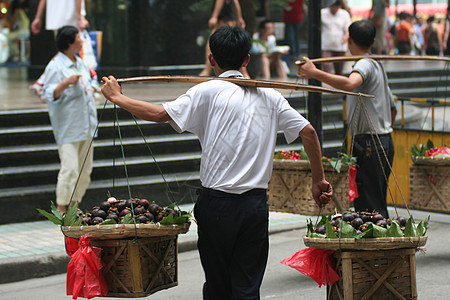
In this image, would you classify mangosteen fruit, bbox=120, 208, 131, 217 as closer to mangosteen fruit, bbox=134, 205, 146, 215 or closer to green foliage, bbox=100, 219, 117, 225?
mangosteen fruit, bbox=134, 205, 146, 215

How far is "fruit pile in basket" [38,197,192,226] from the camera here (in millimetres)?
4500

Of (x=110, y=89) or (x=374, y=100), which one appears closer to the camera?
(x=110, y=89)

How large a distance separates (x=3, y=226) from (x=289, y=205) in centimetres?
370

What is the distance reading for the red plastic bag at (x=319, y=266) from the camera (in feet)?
14.8

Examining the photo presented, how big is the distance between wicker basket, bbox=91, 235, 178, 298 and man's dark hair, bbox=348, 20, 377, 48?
2.77 m

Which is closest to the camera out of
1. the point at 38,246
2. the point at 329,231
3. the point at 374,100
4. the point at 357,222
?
the point at 329,231

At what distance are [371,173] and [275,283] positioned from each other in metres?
1.23

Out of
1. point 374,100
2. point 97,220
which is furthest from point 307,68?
point 97,220

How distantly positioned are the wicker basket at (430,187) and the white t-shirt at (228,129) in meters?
3.34

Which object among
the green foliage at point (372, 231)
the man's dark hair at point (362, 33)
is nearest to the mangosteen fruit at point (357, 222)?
the green foliage at point (372, 231)

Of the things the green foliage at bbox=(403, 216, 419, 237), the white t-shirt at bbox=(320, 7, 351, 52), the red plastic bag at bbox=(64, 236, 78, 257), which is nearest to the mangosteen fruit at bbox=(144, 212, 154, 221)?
the red plastic bag at bbox=(64, 236, 78, 257)

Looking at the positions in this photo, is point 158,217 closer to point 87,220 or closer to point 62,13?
point 87,220

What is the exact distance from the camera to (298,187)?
6.30 meters

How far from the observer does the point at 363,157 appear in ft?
21.0
